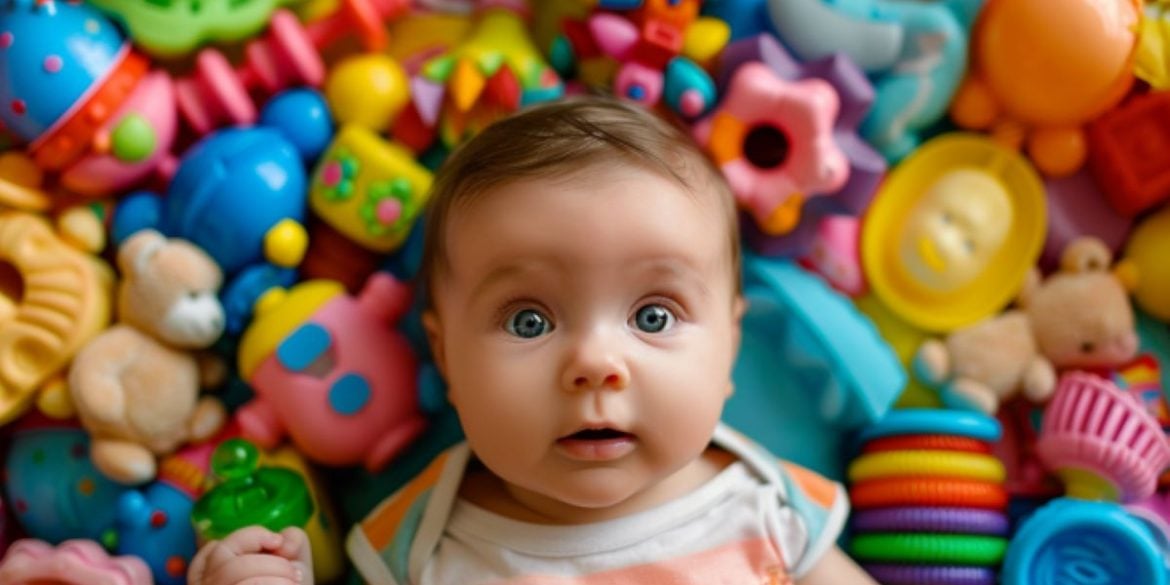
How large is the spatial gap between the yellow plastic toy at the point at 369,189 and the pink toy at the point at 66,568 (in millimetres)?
427

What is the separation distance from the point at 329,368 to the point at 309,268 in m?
0.14

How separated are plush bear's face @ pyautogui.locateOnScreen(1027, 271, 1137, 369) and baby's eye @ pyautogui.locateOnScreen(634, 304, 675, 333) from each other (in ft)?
1.67

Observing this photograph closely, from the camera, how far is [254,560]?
0.99 m

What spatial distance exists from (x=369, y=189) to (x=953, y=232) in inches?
26.1

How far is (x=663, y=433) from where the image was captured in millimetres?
944

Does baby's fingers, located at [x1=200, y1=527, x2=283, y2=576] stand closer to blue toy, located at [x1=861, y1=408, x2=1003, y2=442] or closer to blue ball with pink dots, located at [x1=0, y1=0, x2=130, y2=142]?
blue ball with pink dots, located at [x1=0, y1=0, x2=130, y2=142]

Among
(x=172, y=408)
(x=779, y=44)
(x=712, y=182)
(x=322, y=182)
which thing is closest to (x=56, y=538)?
(x=172, y=408)

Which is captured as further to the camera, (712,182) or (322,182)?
(322,182)

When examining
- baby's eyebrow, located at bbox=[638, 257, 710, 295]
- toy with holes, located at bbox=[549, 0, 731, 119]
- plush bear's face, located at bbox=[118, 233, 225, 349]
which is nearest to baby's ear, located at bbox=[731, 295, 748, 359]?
baby's eyebrow, located at bbox=[638, 257, 710, 295]

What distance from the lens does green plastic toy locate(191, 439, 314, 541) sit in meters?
1.07

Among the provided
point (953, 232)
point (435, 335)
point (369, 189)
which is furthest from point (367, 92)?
point (953, 232)

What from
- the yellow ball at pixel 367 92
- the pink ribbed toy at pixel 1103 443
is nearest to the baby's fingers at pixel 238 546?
the yellow ball at pixel 367 92

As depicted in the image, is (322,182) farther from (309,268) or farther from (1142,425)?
(1142,425)

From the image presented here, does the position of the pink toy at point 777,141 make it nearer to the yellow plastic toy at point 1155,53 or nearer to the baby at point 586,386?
the baby at point 586,386
